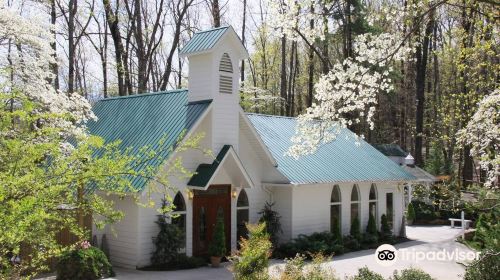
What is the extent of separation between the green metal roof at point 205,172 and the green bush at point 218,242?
143cm

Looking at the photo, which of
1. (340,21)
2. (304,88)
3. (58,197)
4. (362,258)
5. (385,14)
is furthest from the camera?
(304,88)

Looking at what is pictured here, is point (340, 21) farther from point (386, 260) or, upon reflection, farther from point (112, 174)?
point (112, 174)

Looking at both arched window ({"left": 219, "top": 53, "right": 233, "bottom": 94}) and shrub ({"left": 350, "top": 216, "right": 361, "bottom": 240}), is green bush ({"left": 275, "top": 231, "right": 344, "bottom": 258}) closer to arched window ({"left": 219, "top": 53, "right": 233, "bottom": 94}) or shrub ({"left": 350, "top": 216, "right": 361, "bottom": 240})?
shrub ({"left": 350, "top": 216, "right": 361, "bottom": 240})

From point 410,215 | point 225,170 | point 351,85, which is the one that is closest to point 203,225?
point 225,170

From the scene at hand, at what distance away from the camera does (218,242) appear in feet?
50.4

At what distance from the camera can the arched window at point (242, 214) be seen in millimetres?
17019

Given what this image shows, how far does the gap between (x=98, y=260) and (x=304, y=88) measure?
113ft

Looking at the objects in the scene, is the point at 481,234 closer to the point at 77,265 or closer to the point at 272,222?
the point at 272,222

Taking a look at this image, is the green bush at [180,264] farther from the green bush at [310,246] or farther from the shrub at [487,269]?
the shrub at [487,269]

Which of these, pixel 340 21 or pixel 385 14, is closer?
pixel 385 14

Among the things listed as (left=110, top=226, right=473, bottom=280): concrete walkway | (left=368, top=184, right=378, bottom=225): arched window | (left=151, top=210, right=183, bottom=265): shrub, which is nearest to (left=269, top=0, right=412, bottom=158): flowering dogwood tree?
(left=110, top=226, right=473, bottom=280): concrete walkway

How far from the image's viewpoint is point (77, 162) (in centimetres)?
539

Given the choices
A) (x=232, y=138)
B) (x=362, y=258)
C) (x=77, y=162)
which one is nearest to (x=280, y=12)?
(x=77, y=162)

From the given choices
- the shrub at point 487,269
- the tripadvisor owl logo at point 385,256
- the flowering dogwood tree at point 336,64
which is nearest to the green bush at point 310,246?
the tripadvisor owl logo at point 385,256
